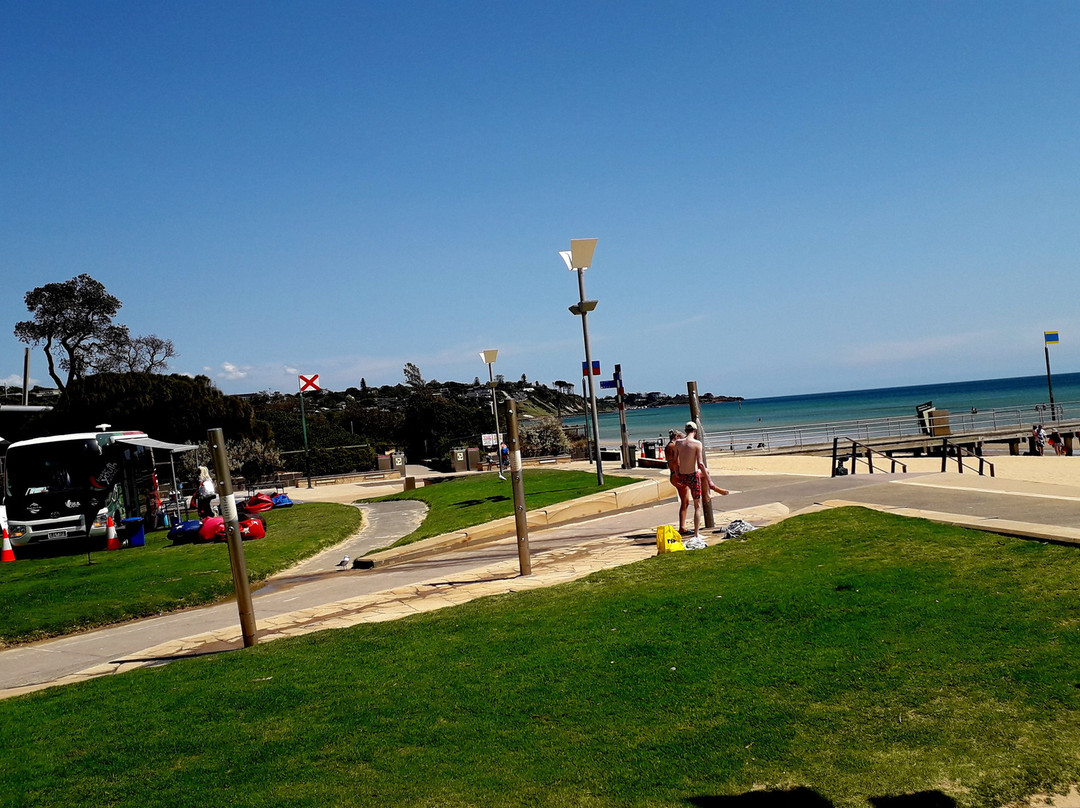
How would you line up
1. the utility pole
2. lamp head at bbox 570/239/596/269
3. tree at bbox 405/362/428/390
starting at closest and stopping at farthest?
1. the utility pole
2. lamp head at bbox 570/239/596/269
3. tree at bbox 405/362/428/390

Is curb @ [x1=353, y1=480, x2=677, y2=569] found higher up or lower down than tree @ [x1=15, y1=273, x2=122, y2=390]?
lower down

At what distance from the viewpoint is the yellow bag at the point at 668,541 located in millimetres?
11016

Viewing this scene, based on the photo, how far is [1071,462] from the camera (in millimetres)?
27953

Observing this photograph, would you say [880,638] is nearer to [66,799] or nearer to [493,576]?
[66,799]

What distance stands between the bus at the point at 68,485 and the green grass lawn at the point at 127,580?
3.86ft

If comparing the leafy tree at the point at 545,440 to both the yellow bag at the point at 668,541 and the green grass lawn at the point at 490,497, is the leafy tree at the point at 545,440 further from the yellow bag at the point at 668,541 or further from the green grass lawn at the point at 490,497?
the yellow bag at the point at 668,541

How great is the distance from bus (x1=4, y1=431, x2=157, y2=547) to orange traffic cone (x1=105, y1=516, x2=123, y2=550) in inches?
7.4

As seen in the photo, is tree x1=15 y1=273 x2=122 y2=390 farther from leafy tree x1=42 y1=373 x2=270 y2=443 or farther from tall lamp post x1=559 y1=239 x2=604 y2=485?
tall lamp post x1=559 y1=239 x2=604 y2=485

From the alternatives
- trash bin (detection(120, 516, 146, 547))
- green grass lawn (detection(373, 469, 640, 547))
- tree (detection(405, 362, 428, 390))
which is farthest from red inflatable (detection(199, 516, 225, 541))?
tree (detection(405, 362, 428, 390))

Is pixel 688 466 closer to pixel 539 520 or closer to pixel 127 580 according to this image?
pixel 539 520

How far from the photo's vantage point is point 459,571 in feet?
38.9

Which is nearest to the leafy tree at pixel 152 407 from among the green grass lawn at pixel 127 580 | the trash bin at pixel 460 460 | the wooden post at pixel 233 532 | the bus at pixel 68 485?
the trash bin at pixel 460 460

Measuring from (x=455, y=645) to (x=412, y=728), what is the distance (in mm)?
1857

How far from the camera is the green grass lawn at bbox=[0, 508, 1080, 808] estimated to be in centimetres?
411
